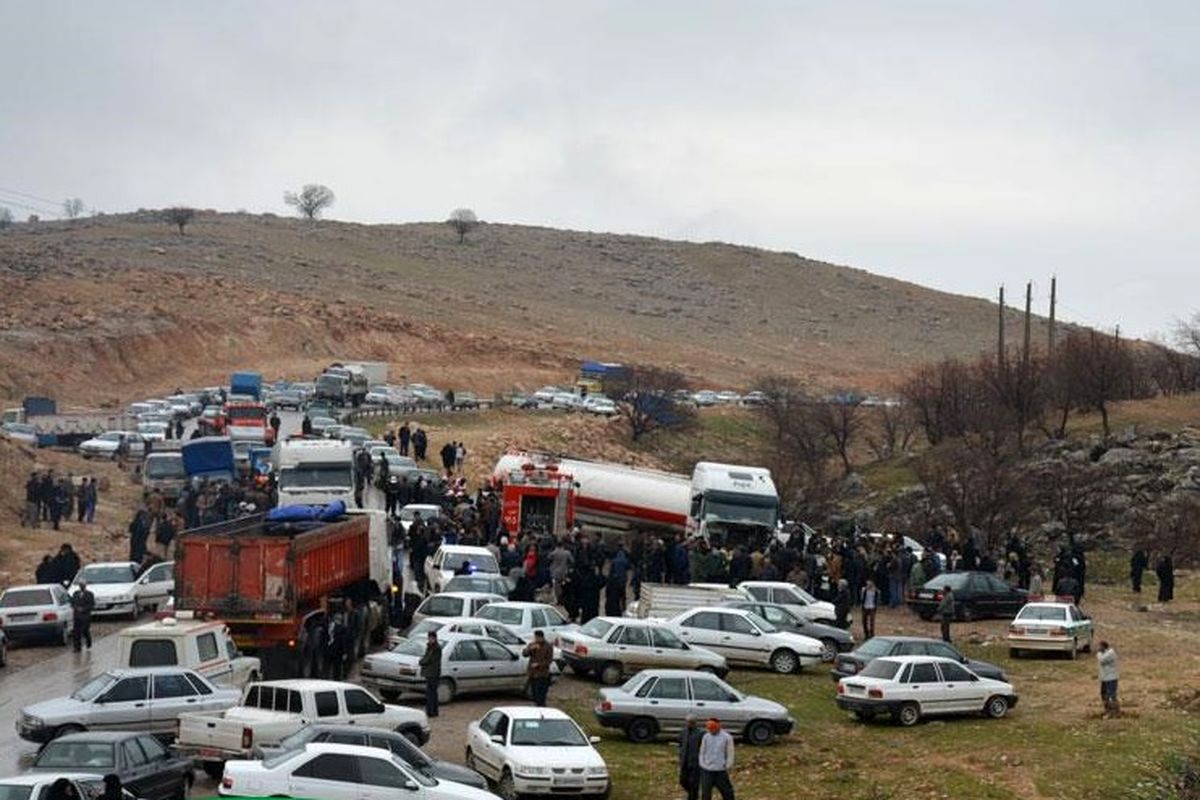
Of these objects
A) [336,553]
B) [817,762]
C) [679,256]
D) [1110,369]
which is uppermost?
[679,256]

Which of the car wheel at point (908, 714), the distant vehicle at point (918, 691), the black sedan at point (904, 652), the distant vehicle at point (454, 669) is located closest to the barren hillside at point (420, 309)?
the distant vehicle at point (454, 669)

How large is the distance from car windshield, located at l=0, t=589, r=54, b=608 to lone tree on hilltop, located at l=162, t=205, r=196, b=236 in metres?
132

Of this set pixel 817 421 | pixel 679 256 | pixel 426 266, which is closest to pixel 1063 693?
pixel 817 421

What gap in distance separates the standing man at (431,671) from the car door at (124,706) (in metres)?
4.43

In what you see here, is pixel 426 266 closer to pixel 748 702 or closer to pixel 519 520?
pixel 519 520

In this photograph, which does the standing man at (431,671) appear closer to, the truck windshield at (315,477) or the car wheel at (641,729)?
the car wheel at (641,729)

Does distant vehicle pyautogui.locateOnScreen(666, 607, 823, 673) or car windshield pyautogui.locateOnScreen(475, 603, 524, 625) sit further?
distant vehicle pyautogui.locateOnScreen(666, 607, 823, 673)

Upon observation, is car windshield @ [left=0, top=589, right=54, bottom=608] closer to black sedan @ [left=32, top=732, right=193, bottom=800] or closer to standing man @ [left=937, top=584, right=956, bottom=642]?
black sedan @ [left=32, top=732, right=193, bottom=800]

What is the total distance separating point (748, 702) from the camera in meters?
25.8

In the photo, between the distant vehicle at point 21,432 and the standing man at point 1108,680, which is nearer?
the standing man at point 1108,680

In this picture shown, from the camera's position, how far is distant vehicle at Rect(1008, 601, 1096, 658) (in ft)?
112

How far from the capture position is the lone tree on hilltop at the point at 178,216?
166m

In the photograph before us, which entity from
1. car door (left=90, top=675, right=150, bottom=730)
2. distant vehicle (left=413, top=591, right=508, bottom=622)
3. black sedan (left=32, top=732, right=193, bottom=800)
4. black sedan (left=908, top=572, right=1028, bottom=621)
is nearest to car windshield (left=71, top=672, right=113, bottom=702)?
car door (left=90, top=675, right=150, bottom=730)

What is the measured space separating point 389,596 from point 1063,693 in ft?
42.5
